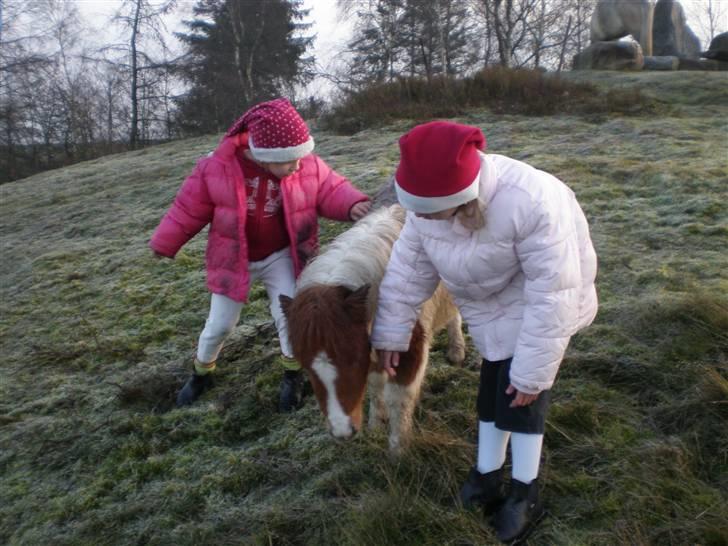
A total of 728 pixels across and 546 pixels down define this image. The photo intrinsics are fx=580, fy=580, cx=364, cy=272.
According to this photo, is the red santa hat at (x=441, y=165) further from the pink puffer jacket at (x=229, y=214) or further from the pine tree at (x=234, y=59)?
the pine tree at (x=234, y=59)

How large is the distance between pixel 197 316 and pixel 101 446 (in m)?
1.76

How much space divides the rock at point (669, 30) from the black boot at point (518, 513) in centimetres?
2173

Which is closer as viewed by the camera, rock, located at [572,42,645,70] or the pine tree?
rock, located at [572,42,645,70]

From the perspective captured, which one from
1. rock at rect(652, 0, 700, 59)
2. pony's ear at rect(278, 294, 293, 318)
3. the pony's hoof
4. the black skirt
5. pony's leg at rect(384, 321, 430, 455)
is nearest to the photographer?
the black skirt

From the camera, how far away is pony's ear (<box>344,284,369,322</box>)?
251 cm

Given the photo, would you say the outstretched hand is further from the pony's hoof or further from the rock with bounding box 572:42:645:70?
the rock with bounding box 572:42:645:70

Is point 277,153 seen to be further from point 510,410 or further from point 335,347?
point 510,410

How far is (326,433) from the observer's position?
130 inches

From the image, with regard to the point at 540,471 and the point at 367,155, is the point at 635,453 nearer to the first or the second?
the point at 540,471

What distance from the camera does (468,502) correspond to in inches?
95.8

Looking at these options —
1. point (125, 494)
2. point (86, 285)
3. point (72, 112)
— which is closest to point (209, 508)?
point (125, 494)

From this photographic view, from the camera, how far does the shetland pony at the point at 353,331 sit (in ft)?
8.11

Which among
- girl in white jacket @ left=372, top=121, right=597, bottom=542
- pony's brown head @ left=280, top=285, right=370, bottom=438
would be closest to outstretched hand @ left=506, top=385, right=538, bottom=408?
girl in white jacket @ left=372, top=121, right=597, bottom=542

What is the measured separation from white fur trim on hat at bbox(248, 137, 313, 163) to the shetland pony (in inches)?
20.9
